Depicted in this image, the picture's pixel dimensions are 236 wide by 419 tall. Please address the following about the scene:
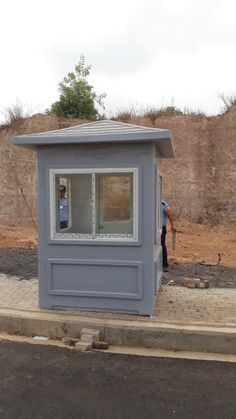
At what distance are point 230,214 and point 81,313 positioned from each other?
1321cm

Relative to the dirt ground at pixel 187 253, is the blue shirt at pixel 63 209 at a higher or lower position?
higher

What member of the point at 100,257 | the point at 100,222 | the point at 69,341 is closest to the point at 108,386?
the point at 69,341

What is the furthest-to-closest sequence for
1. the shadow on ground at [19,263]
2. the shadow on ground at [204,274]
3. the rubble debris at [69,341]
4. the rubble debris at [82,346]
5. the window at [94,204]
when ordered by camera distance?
the shadow on ground at [19,263] → the shadow on ground at [204,274] → the window at [94,204] → the rubble debris at [69,341] → the rubble debris at [82,346]

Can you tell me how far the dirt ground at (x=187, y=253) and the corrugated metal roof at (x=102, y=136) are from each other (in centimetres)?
338

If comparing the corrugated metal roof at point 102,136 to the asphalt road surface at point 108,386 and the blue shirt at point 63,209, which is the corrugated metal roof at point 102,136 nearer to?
the blue shirt at point 63,209

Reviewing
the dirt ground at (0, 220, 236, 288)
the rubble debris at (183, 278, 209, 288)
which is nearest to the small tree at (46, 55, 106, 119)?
the dirt ground at (0, 220, 236, 288)

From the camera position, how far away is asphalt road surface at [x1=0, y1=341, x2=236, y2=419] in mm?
3498

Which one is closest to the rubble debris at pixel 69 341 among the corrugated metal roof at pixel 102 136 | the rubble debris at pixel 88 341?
the rubble debris at pixel 88 341

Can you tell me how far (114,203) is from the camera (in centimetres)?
603

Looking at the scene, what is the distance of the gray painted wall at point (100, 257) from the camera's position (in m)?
5.38

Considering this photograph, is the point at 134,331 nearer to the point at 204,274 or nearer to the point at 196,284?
the point at 196,284

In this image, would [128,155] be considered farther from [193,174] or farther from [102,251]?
[193,174]

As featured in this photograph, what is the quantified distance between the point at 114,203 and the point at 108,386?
8.98ft

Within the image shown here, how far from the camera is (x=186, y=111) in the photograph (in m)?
20.2
